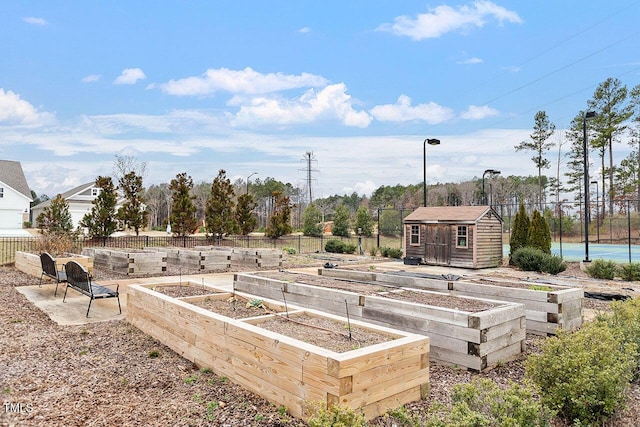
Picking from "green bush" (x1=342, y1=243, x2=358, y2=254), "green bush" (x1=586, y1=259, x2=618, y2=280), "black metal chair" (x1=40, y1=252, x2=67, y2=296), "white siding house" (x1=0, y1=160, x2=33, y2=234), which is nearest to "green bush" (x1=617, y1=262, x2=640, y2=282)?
"green bush" (x1=586, y1=259, x2=618, y2=280)

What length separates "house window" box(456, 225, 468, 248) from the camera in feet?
55.0

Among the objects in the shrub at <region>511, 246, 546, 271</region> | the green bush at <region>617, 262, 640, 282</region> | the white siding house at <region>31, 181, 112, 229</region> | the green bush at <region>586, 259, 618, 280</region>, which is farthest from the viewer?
the white siding house at <region>31, 181, 112, 229</region>

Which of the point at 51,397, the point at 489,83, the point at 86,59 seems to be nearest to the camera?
the point at 51,397

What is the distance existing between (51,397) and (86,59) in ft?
50.8

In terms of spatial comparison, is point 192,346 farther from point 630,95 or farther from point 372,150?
point 630,95

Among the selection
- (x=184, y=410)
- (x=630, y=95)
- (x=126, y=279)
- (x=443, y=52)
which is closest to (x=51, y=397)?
(x=184, y=410)

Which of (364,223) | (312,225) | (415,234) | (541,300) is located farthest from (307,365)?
(312,225)

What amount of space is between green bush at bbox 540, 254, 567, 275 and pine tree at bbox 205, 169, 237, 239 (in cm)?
1676

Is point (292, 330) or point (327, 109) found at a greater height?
point (327, 109)

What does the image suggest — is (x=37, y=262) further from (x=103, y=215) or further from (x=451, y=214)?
(x=451, y=214)

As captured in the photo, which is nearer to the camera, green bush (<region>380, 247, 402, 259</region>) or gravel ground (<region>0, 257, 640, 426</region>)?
gravel ground (<region>0, 257, 640, 426</region>)

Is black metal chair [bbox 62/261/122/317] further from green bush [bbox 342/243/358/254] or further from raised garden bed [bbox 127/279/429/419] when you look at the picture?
green bush [bbox 342/243/358/254]

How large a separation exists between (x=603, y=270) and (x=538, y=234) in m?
3.94

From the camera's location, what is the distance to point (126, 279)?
11102 millimetres
